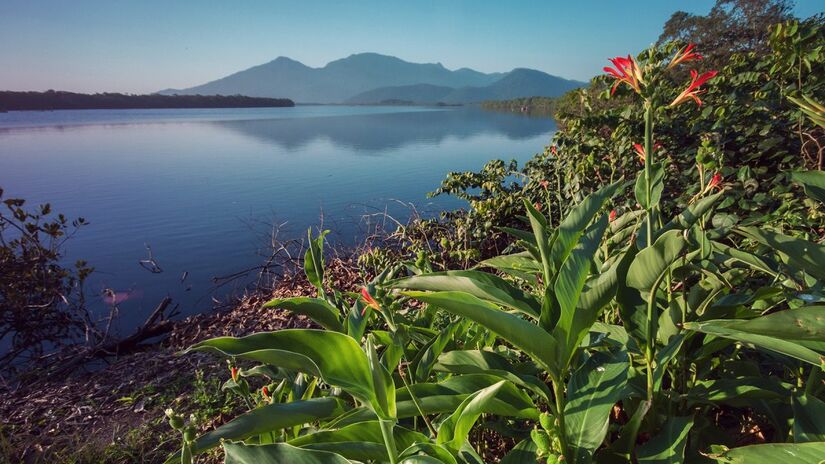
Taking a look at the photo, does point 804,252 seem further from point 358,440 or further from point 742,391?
point 358,440

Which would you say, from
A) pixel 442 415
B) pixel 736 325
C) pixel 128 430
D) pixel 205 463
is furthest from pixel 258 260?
pixel 736 325

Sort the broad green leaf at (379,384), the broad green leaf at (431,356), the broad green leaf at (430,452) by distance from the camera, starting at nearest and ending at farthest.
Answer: the broad green leaf at (379,384) < the broad green leaf at (430,452) < the broad green leaf at (431,356)

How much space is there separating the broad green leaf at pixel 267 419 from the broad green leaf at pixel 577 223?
0.60 meters

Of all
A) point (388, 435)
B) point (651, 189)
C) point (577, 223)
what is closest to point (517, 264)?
point (577, 223)

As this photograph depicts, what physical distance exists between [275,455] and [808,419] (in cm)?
95

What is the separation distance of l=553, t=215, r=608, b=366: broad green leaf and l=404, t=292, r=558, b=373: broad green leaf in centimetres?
4

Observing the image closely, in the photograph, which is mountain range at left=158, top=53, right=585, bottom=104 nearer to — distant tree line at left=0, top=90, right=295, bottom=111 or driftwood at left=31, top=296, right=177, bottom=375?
distant tree line at left=0, top=90, right=295, bottom=111

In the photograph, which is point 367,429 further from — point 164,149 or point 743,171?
point 164,149

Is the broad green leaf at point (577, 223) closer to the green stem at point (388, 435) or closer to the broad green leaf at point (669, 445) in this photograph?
the broad green leaf at point (669, 445)

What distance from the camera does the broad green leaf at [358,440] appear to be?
2.50 feet

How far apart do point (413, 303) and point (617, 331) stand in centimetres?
201

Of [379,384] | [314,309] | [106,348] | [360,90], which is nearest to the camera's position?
[379,384]

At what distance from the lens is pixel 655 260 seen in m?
0.78

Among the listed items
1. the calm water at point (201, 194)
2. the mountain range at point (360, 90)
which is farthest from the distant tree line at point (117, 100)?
the mountain range at point (360, 90)
